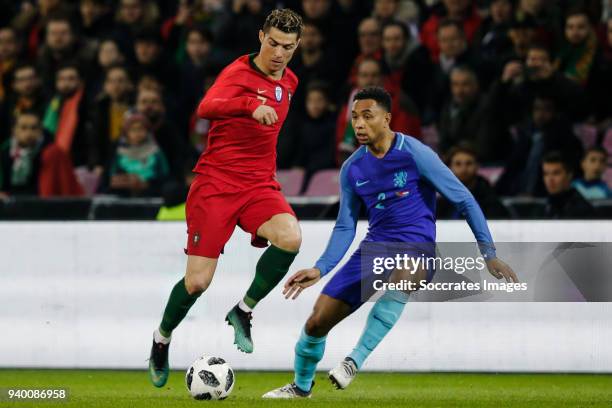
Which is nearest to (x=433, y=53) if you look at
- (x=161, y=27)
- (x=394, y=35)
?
(x=394, y=35)

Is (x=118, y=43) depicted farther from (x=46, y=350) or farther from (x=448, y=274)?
(x=448, y=274)

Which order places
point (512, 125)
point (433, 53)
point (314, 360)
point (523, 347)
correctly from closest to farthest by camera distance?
point (314, 360) < point (523, 347) < point (512, 125) < point (433, 53)

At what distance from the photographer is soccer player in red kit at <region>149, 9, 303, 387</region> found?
932 centimetres

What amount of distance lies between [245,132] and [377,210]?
3.49 feet

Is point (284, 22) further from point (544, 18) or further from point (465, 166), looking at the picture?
point (544, 18)

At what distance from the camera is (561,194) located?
40.9 feet

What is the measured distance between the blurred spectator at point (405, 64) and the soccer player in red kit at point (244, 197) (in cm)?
524

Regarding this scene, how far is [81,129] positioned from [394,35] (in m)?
3.81

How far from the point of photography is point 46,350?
36.7ft

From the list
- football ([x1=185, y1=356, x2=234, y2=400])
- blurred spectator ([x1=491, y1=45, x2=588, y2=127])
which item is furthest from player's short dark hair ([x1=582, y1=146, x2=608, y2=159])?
football ([x1=185, y1=356, x2=234, y2=400])

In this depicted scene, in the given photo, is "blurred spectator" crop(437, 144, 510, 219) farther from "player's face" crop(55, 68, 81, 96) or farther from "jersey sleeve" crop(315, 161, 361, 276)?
"player's face" crop(55, 68, 81, 96)

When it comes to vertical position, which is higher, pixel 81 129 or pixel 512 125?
pixel 512 125

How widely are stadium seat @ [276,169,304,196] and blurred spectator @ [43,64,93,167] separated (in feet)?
8.07

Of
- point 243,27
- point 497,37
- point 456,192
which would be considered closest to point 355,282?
point 456,192
